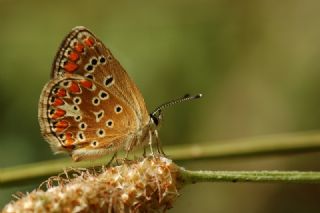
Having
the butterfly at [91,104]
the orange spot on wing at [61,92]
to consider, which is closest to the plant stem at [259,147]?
the butterfly at [91,104]

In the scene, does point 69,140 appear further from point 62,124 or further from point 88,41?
point 88,41

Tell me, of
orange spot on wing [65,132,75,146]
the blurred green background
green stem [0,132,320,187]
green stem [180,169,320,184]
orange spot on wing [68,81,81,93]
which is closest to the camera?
green stem [180,169,320,184]

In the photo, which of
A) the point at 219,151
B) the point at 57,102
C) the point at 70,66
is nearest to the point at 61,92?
the point at 57,102

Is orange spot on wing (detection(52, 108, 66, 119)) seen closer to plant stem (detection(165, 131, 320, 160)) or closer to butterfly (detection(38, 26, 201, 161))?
butterfly (detection(38, 26, 201, 161))

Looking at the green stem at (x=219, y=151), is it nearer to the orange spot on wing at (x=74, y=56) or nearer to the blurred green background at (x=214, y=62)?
the orange spot on wing at (x=74, y=56)

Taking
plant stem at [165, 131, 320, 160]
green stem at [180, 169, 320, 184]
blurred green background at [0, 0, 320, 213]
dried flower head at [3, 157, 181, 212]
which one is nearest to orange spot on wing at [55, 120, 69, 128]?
plant stem at [165, 131, 320, 160]

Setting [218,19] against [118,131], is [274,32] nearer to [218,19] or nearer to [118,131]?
[218,19]

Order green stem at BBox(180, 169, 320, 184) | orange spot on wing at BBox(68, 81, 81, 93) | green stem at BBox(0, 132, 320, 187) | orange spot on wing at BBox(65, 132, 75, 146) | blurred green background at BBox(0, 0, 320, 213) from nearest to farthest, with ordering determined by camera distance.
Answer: green stem at BBox(180, 169, 320, 184) < green stem at BBox(0, 132, 320, 187) < orange spot on wing at BBox(65, 132, 75, 146) < orange spot on wing at BBox(68, 81, 81, 93) < blurred green background at BBox(0, 0, 320, 213)

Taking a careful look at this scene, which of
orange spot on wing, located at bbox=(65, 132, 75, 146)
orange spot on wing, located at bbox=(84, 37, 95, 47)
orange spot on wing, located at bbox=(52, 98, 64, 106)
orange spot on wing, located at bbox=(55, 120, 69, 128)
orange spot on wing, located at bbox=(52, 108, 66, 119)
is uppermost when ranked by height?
orange spot on wing, located at bbox=(84, 37, 95, 47)
